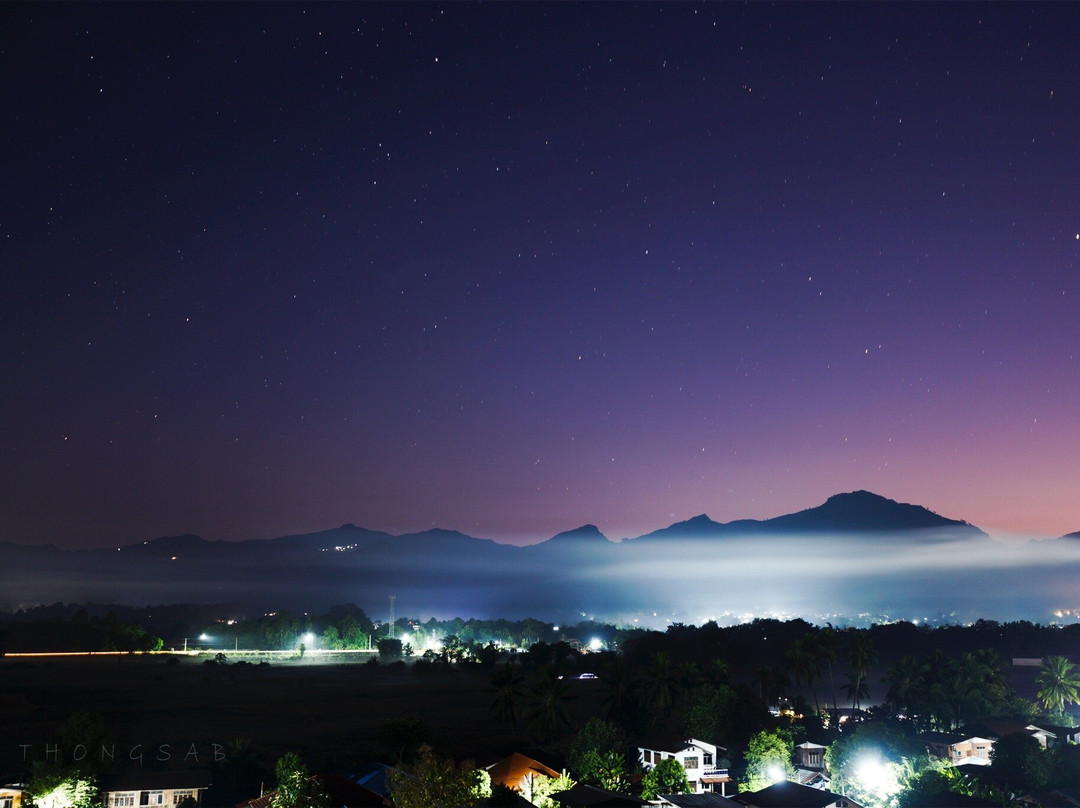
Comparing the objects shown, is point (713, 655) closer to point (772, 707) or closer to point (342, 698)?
point (772, 707)

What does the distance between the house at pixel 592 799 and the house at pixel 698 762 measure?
7.94 m

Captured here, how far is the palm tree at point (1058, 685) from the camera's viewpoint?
223 feet

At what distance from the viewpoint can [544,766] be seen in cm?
4653

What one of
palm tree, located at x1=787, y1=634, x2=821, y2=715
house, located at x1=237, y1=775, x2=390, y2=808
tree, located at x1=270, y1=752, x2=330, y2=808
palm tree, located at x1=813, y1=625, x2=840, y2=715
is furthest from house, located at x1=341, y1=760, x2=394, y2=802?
palm tree, located at x1=813, y1=625, x2=840, y2=715

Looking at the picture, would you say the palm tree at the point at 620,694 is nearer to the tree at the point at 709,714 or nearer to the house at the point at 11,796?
the tree at the point at 709,714

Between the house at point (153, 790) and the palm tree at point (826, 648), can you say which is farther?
the palm tree at point (826, 648)

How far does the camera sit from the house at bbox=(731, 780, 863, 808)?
38.2 meters

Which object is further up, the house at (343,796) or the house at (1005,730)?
the house at (343,796)

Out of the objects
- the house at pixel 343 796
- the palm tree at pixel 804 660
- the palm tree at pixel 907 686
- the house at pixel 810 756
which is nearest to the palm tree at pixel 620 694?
the palm tree at pixel 804 660

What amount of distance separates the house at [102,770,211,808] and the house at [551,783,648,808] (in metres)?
15.8

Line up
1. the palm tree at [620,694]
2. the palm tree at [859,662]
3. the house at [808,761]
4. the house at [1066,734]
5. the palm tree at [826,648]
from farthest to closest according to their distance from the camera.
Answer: the palm tree at [826,648], the palm tree at [859,662], the palm tree at [620,694], the house at [1066,734], the house at [808,761]

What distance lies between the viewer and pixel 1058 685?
224 feet

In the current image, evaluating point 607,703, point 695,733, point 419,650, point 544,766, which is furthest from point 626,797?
point 419,650

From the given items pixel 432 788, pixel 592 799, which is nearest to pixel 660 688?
pixel 592 799
